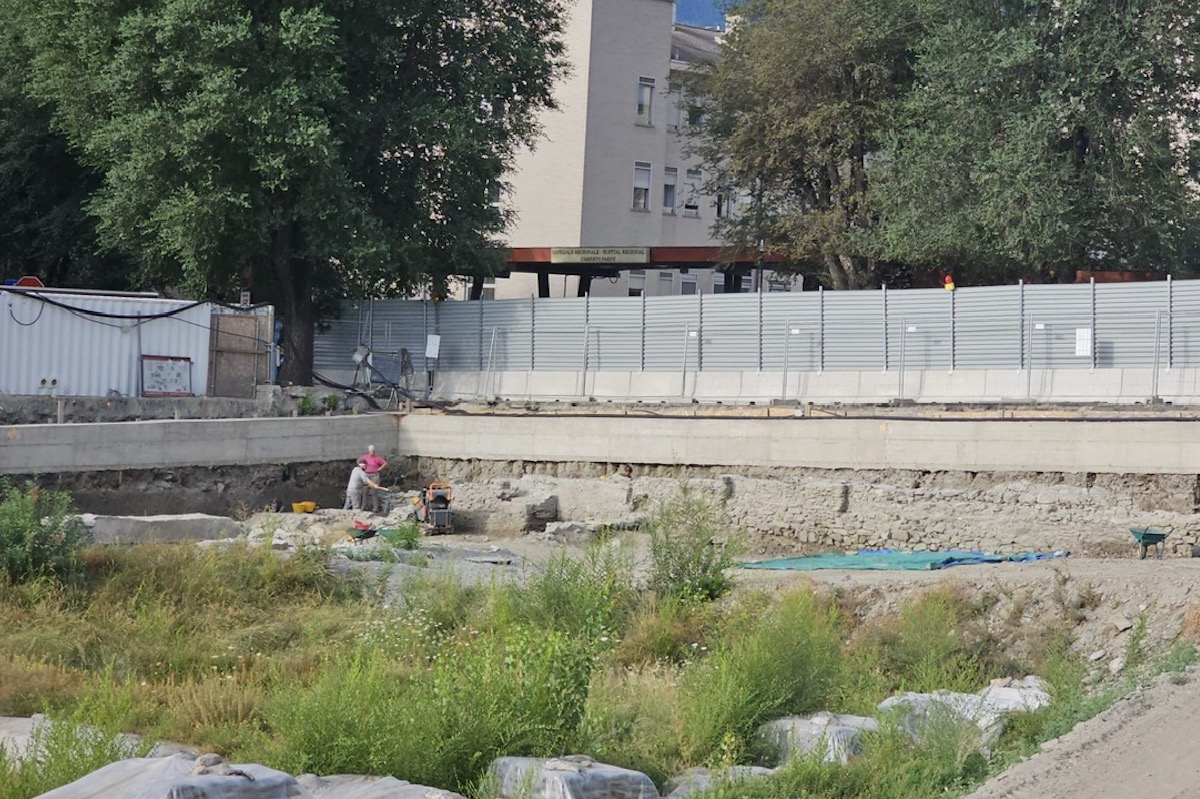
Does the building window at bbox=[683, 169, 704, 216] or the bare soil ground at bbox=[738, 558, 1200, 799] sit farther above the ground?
the building window at bbox=[683, 169, 704, 216]

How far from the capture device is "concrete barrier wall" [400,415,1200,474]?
80.1 ft

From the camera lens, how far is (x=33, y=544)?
16500 millimetres

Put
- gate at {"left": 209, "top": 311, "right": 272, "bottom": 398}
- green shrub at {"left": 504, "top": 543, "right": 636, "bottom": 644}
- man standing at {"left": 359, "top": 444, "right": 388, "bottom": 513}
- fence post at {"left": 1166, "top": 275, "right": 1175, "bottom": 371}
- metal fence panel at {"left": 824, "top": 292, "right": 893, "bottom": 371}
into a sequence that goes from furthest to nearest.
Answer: gate at {"left": 209, "top": 311, "right": 272, "bottom": 398} → metal fence panel at {"left": 824, "top": 292, "right": 893, "bottom": 371} → man standing at {"left": 359, "top": 444, "right": 388, "bottom": 513} → fence post at {"left": 1166, "top": 275, "right": 1175, "bottom": 371} → green shrub at {"left": 504, "top": 543, "right": 636, "bottom": 644}

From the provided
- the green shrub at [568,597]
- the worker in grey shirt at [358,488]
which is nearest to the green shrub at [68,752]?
the green shrub at [568,597]

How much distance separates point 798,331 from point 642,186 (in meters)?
25.0

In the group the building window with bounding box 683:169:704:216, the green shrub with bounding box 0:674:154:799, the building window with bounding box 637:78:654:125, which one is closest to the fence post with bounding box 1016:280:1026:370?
the green shrub with bounding box 0:674:154:799

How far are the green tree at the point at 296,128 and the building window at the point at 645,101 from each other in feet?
52.7

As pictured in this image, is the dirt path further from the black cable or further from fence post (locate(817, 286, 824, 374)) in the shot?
the black cable

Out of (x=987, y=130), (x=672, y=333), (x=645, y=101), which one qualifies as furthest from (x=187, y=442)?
(x=645, y=101)

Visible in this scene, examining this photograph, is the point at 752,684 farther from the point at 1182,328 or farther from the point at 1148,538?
the point at 1182,328

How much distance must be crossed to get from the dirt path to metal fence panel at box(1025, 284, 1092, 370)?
1795 cm

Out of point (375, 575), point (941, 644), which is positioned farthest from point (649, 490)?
point (941, 644)

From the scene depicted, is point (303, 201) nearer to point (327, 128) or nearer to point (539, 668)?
point (327, 128)

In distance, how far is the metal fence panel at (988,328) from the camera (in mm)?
30297
